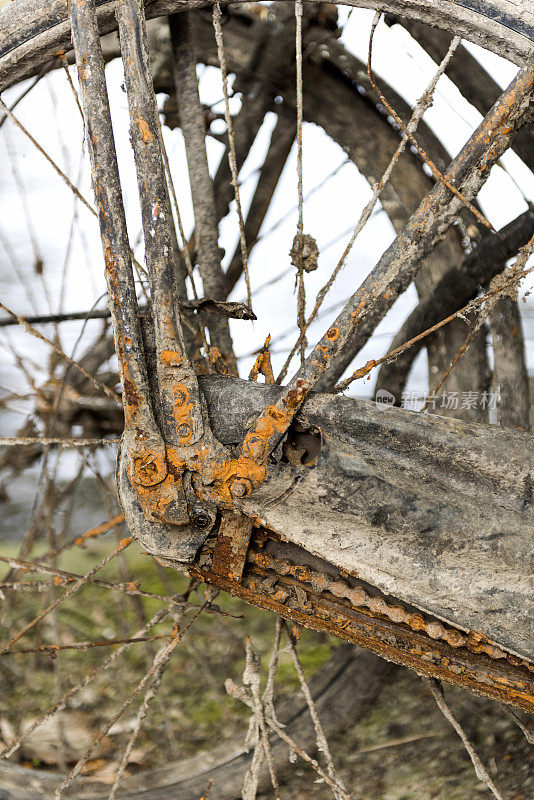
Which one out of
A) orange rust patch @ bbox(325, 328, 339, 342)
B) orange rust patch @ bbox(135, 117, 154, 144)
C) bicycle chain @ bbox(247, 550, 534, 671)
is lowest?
bicycle chain @ bbox(247, 550, 534, 671)

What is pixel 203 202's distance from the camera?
105 cm

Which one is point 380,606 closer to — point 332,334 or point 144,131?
point 332,334

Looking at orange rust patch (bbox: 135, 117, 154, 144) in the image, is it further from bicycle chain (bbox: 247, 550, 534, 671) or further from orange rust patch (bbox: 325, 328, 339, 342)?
bicycle chain (bbox: 247, 550, 534, 671)

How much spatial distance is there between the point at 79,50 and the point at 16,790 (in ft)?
3.52

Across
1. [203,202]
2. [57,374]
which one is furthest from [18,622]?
[203,202]

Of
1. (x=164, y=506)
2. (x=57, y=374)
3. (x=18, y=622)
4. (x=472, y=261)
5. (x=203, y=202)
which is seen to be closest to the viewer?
(x=164, y=506)

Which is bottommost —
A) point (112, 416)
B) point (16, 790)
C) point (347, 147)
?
point (16, 790)

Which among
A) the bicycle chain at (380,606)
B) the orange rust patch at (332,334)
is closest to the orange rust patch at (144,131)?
the orange rust patch at (332,334)

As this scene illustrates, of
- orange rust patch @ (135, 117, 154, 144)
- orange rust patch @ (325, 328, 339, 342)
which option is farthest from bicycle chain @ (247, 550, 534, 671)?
orange rust patch @ (135, 117, 154, 144)

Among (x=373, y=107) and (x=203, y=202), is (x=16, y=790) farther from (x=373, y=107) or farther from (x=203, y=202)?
(x=373, y=107)

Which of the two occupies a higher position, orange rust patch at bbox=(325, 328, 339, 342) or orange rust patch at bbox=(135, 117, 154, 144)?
orange rust patch at bbox=(135, 117, 154, 144)

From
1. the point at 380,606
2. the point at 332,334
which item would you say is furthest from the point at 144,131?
the point at 380,606

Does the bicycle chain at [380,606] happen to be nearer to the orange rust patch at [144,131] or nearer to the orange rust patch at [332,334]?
the orange rust patch at [332,334]

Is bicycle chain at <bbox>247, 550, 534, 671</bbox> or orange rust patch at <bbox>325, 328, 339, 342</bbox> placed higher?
orange rust patch at <bbox>325, 328, 339, 342</bbox>
